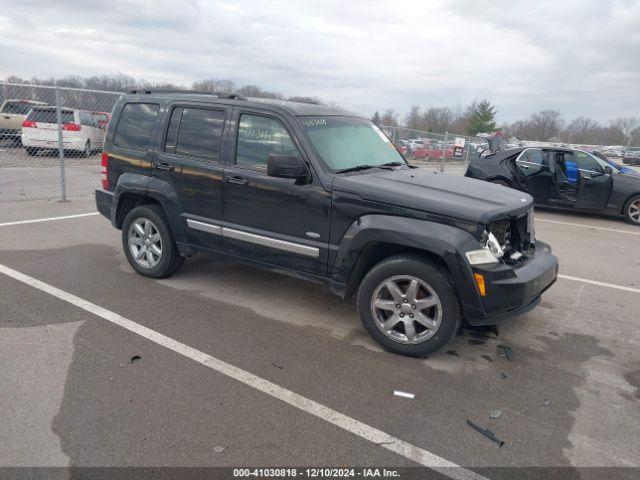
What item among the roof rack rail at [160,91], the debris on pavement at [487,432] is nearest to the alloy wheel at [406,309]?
the debris on pavement at [487,432]

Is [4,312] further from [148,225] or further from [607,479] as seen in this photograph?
[607,479]

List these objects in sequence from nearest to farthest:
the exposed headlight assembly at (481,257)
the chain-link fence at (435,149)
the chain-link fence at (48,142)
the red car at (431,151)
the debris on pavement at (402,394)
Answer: the debris on pavement at (402,394) → the exposed headlight assembly at (481,257) → the chain-link fence at (48,142) → the chain-link fence at (435,149) → the red car at (431,151)

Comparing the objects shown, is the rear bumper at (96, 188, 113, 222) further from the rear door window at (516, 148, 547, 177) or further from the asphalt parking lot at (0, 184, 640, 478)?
the rear door window at (516, 148, 547, 177)

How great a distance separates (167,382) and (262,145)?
7.33 feet

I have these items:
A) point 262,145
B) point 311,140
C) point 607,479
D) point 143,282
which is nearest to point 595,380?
point 607,479

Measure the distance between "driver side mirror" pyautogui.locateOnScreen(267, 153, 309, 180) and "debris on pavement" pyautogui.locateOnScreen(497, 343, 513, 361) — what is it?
224 centimetres

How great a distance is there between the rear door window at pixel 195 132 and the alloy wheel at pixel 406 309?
2.12m

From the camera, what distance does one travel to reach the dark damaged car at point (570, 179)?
1041 centimetres

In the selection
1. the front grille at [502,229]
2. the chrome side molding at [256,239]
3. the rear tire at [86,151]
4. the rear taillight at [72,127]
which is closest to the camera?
the front grille at [502,229]

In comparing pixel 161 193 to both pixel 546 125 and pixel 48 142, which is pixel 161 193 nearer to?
pixel 48 142

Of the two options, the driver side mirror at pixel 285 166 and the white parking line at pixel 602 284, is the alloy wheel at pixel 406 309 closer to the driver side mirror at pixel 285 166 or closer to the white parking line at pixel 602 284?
the driver side mirror at pixel 285 166

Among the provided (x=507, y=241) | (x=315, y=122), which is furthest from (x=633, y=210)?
(x=315, y=122)

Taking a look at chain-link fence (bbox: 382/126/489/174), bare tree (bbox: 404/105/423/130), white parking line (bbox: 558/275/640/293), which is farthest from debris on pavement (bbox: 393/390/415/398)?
bare tree (bbox: 404/105/423/130)

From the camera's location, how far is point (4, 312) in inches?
171
